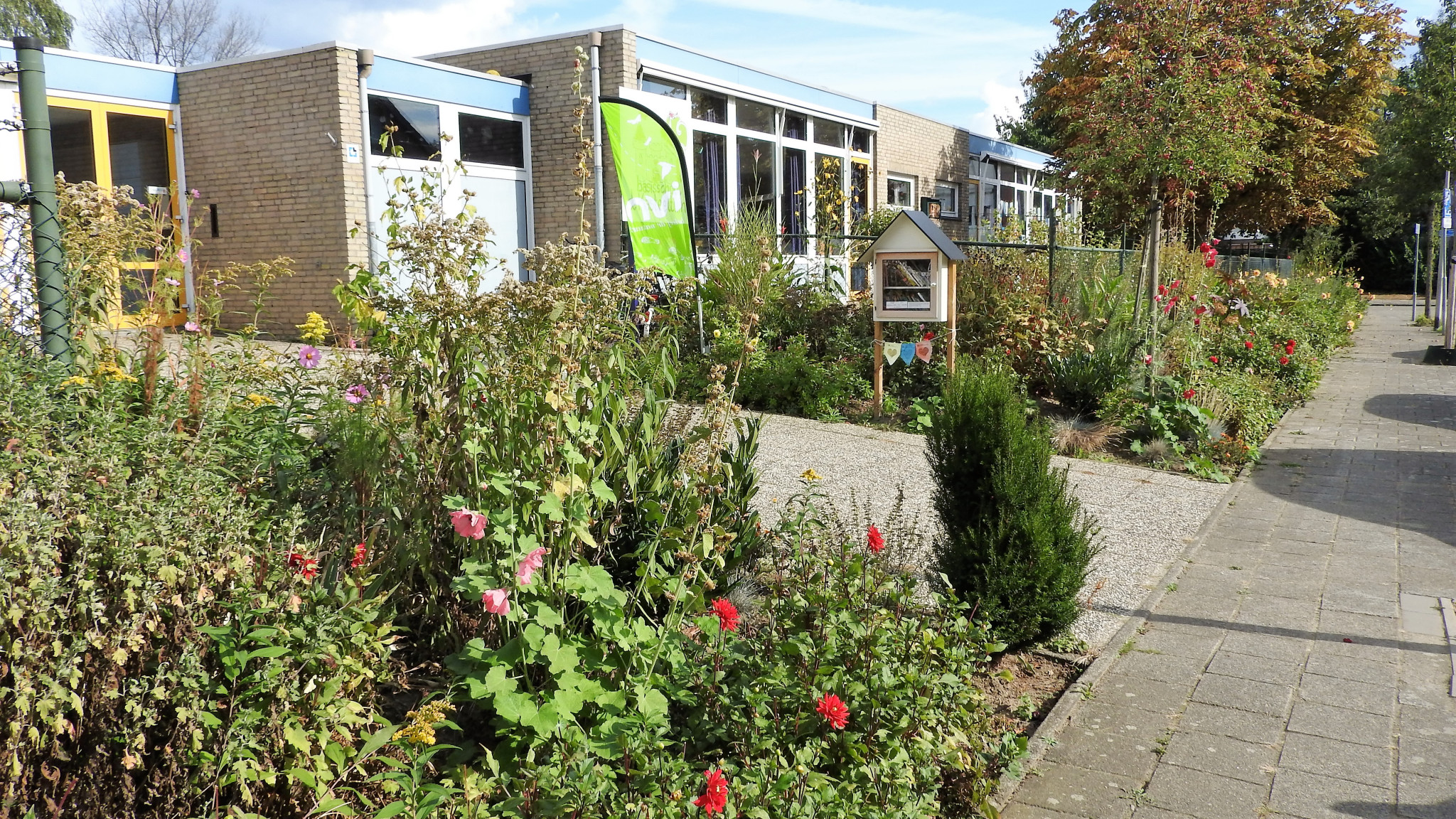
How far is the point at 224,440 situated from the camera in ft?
10.5

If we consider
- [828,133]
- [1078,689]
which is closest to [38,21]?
[828,133]

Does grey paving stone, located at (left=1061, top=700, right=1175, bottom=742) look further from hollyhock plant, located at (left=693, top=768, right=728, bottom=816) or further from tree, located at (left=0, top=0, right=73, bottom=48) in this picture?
tree, located at (left=0, top=0, right=73, bottom=48)

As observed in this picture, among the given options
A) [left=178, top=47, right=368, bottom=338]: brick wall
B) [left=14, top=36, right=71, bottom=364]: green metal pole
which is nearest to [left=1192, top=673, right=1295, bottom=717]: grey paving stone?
[left=14, top=36, right=71, bottom=364]: green metal pole

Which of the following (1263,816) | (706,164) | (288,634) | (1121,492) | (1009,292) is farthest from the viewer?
(706,164)

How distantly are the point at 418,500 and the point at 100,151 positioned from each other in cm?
1100

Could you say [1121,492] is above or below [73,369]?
below

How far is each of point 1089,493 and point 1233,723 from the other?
3.53 meters

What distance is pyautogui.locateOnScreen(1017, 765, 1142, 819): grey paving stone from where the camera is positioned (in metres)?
2.97

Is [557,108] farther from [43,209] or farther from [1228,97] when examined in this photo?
[43,209]

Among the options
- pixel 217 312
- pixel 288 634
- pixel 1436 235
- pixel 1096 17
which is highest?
pixel 1096 17

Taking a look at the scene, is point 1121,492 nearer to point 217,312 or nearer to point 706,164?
point 217,312

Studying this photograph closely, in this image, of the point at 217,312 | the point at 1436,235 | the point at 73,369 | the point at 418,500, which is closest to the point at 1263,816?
the point at 418,500

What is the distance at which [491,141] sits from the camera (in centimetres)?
1367

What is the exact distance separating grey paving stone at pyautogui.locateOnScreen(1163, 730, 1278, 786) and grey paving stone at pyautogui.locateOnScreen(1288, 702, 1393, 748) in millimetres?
254
